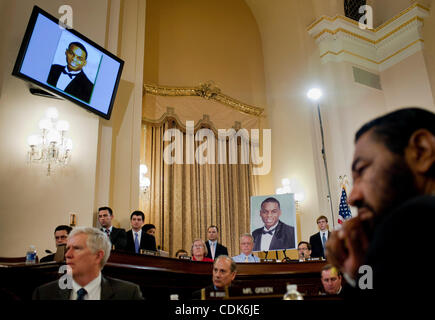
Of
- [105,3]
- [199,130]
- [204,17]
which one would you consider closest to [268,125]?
[199,130]

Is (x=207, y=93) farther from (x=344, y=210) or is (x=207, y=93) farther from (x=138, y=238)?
(x=138, y=238)

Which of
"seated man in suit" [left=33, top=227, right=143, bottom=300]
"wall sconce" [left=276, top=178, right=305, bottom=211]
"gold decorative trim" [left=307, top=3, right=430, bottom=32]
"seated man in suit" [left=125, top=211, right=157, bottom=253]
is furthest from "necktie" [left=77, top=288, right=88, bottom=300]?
"gold decorative trim" [left=307, top=3, right=430, bottom=32]

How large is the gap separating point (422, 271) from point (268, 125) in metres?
9.62

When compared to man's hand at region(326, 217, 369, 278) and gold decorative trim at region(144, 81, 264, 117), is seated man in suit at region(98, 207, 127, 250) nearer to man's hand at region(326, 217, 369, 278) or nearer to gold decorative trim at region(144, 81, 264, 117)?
gold decorative trim at region(144, 81, 264, 117)

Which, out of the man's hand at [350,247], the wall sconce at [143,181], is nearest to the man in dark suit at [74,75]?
the wall sconce at [143,181]

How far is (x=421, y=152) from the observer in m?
0.53

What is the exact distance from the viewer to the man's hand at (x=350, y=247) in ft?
1.78

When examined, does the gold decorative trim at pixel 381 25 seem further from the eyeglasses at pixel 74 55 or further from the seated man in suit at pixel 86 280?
the seated man in suit at pixel 86 280

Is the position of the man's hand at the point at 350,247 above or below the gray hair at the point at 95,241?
below

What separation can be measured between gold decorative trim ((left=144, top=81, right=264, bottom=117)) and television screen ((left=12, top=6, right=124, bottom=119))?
2812 millimetres

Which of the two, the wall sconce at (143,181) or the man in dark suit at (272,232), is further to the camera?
the wall sconce at (143,181)

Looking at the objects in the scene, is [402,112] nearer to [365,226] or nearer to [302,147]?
[365,226]

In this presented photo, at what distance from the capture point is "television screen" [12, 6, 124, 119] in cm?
470

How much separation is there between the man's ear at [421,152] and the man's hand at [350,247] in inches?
4.0
